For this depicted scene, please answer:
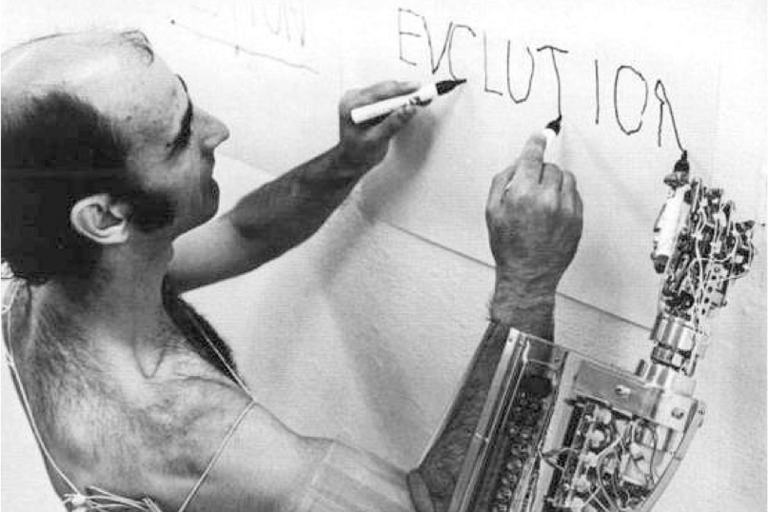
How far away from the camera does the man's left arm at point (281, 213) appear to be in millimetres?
718

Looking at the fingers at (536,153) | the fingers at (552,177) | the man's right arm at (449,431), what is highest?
the fingers at (536,153)

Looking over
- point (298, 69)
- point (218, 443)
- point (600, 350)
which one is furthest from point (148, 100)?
point (600, 350)

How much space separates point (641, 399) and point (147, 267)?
13.7 inches

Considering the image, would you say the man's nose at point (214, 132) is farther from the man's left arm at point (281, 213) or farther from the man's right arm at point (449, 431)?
the man's right arm at point (449, 431)

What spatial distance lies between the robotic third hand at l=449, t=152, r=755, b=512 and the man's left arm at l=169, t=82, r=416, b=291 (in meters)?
0.19

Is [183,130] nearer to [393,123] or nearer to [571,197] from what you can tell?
[393,123]

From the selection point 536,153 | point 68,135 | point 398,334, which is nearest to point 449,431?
point 398,334

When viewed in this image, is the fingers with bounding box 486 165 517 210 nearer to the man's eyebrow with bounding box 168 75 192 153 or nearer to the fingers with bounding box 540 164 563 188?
the fingers with bounding box 540 164 563 188

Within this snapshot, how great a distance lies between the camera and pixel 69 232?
2.41ft

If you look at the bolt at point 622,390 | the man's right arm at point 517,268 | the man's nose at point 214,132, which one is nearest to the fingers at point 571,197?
the man's right arm at point 517,268

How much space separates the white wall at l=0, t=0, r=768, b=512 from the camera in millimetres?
613

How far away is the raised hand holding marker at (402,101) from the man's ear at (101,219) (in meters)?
0.17

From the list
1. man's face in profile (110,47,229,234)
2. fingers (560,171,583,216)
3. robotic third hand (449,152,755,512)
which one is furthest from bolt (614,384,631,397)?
man's face in profile (110,47,229,234)

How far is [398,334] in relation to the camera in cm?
71
